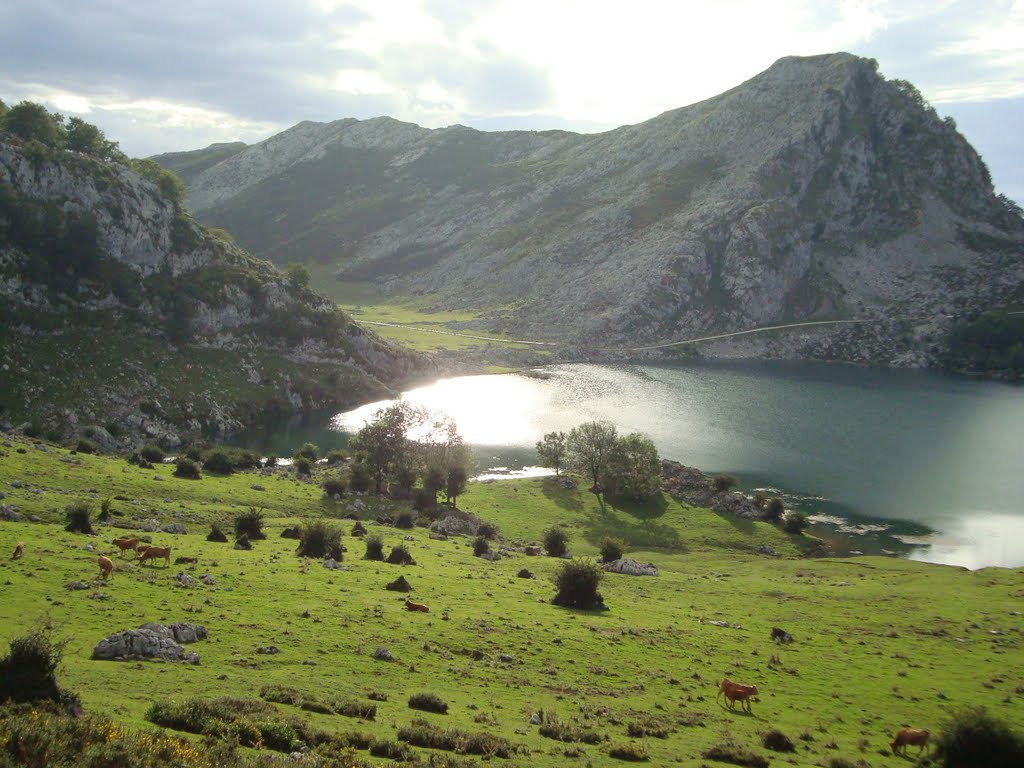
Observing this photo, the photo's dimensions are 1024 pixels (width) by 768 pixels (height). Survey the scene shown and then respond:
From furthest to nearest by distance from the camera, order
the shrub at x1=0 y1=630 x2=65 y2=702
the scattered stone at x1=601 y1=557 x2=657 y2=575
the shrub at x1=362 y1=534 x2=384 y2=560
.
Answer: the scattered stone at x1=601 y1=557 x2=657 y2=575, the shrub at x1=362 y1=534 x2=384 y2=560, the shrub at x1=0 y1=630 x2=65 y2=702

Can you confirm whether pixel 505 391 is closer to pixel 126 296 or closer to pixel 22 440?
pixel 126 296

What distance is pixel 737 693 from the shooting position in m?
29.3

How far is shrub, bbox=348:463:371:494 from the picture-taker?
256 feet

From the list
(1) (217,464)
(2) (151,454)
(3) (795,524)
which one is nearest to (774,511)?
(3) (795,524)

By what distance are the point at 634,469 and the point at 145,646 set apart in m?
66.2

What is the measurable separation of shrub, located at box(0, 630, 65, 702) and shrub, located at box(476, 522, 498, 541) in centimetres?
5198

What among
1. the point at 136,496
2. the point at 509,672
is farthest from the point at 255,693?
the point at 136,496

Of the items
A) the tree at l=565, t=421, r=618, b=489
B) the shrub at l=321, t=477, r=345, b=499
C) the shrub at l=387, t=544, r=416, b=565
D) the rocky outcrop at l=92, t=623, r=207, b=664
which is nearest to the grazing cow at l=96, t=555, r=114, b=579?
the rocky outcrop at l=92, t=623, r=207, b=664

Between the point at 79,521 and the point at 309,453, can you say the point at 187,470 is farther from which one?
the point at 79,521

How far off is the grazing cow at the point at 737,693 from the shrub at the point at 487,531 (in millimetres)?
40140

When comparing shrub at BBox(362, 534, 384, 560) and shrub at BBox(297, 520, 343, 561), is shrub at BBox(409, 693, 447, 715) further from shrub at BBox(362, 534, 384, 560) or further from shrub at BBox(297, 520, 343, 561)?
shrub at BBox(362, 534, 384, 560)

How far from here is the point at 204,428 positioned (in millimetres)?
108938

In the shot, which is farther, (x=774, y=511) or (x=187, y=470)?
(x=774, y=511)

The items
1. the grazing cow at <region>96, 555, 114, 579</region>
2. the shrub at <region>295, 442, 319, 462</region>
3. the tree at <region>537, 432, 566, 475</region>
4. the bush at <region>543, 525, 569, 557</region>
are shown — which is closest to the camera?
the grazing cow at <region>96, 555, 114, 579</region>
